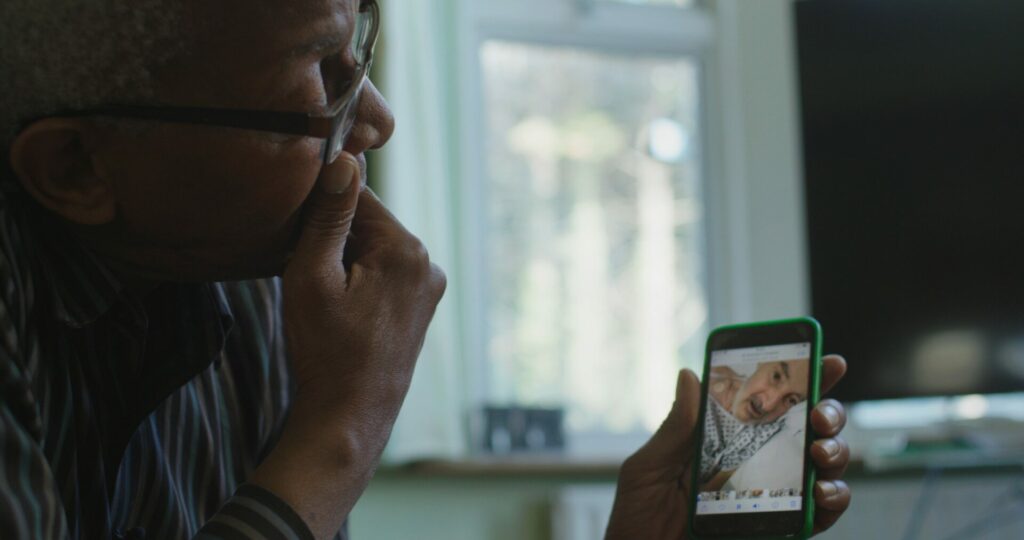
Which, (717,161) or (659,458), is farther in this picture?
(717,161)

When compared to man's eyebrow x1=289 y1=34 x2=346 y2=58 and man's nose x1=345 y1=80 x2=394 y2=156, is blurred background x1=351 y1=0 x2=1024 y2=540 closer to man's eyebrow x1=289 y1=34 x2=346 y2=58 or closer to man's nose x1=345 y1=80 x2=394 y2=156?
man's nose x1=345 y1=80 x2=394 y2=156

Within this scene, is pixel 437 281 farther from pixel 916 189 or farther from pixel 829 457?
pixel 916 189

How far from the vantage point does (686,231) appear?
3119mm

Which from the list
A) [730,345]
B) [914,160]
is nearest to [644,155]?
[914,160]

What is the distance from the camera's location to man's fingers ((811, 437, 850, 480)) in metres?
1.05

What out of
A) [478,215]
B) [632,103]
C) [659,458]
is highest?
[632,103]

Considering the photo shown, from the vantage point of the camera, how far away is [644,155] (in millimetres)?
3090

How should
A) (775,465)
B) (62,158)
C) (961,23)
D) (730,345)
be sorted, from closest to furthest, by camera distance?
(62,158)
(775,465)
(730,345)
(961,23)

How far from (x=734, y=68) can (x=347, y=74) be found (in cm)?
231

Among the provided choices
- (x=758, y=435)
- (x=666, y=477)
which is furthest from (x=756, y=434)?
(x=666, y=477)

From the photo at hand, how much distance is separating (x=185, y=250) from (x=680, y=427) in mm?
498

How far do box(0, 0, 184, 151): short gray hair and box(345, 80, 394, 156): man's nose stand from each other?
0.19 metres

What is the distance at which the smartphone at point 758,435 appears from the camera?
1058 millimetres

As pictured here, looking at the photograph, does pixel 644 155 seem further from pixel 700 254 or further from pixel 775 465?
pixel 775 465
